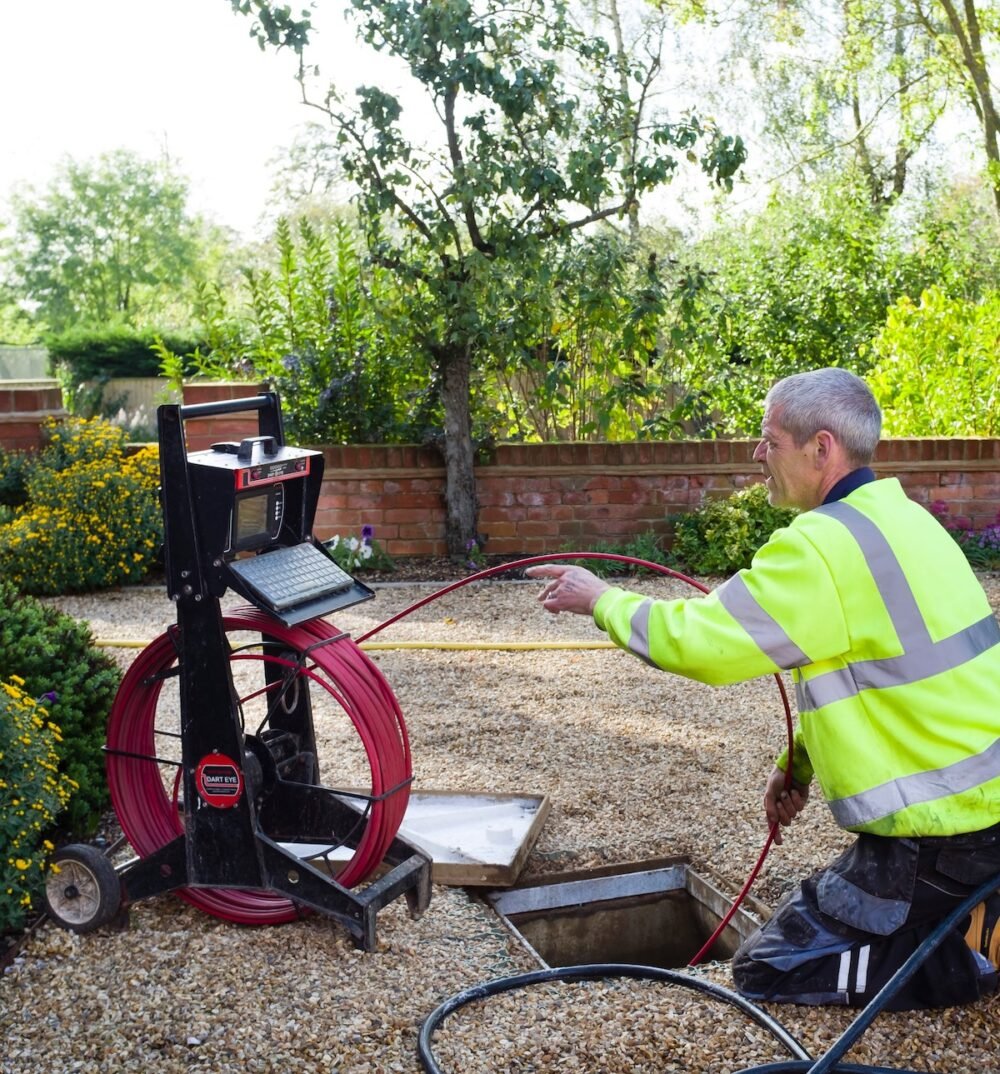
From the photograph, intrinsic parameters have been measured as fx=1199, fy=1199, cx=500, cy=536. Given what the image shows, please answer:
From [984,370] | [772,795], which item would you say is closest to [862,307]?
[984,370]

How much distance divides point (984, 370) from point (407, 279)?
14.6ft

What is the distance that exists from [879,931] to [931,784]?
35 cm

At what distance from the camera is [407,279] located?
7.79 meters

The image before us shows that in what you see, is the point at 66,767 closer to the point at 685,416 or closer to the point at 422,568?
A: the point at 422,568

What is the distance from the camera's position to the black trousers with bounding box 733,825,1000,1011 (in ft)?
8.55

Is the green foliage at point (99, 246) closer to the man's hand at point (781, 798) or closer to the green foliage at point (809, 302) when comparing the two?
the green foliage at point (809, 302)

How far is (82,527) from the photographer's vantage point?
24.8ft

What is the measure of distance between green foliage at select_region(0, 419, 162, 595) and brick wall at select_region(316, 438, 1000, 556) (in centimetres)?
120

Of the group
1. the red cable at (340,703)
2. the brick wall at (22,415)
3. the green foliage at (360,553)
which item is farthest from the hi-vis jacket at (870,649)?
the brick wall at (22,415)

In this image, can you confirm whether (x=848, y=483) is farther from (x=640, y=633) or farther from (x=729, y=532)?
(x=729, y=532)

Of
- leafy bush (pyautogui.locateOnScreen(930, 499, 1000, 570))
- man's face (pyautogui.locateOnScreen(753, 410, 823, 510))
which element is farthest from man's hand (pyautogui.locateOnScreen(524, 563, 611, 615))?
leafy bush (pyautogui.locateOnScreen(930, 499, 1000, 570))

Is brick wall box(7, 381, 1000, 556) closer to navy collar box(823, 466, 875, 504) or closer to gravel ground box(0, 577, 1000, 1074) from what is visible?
gravel ground box(0, 577, 1000, 1074)

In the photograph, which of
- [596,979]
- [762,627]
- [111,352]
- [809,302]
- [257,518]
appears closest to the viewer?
[762,627]

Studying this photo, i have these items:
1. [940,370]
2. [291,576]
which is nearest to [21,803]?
[291,576]
